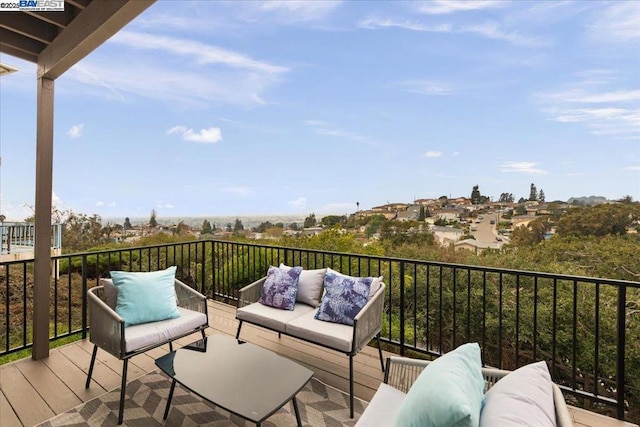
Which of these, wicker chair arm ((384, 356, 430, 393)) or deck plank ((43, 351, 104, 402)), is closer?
wicker chair arm ((384, 356, 430, 393))

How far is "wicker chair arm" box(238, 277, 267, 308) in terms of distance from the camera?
3219 millimetres

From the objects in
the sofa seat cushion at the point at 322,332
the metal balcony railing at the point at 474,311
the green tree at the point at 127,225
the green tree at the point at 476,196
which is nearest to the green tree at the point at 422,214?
the green tree at the point at 476,196

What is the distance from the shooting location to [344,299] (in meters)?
2.76

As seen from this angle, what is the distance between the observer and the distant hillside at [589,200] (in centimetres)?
566

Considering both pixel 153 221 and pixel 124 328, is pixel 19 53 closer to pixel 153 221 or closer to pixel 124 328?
pixel 124 328

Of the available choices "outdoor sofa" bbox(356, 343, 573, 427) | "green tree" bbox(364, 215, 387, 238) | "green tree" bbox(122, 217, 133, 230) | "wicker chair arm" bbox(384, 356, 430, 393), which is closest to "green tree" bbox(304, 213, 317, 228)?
"green tree" bbox(364, 215, 387, 238)

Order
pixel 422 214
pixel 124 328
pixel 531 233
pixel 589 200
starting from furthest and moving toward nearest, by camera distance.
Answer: pixel 422 214 < pixel 531 233 < pixel 589 200 < pixel 124 328

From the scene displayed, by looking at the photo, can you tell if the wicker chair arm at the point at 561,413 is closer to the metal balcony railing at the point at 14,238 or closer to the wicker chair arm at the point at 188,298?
the wicker chair arm at the point at 188,298

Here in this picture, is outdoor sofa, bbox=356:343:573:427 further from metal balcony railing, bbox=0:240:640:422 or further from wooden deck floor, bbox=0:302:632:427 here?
metal balcony railing, bbox=0:240:640:422

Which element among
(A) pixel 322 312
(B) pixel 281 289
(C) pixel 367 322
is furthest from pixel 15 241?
(C) pixel 367 322

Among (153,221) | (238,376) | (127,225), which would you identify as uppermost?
(153,221)

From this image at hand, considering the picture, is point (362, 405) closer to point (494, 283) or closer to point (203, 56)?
point (494, 283)

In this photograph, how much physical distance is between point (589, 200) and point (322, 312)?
578cm

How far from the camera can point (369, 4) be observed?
6.46m
